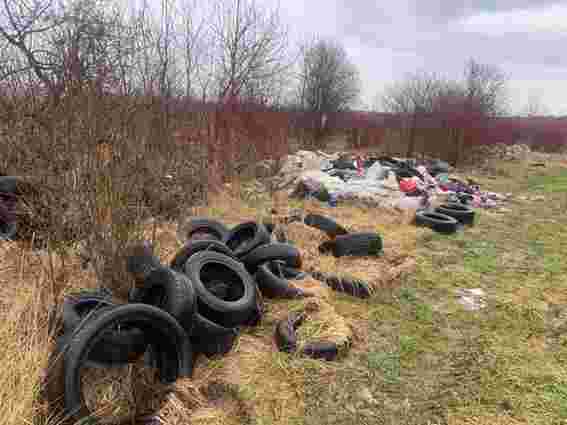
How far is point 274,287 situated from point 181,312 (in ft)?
4.43

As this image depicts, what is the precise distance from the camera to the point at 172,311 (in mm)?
2648

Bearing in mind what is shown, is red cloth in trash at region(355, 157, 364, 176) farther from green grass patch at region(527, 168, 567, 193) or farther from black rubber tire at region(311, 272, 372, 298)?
black rubber tire at region(311, 272, 372, 298)

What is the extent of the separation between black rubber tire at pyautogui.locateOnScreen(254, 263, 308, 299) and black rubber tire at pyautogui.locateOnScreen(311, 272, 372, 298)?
65 cm

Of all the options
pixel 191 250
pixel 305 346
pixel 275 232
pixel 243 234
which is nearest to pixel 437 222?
pixel 275 232

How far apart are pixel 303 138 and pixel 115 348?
2167 cm

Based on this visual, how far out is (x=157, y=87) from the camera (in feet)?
11.9

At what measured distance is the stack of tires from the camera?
227 centimetres

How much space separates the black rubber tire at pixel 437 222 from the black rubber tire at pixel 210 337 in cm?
534

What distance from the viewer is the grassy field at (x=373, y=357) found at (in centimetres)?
238

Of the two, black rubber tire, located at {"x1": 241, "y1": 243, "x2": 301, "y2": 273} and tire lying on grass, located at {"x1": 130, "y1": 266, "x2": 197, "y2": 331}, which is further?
black rubber tire, located at {"x1": 241, "y1": 243, "x2": 301, "y2": 273}

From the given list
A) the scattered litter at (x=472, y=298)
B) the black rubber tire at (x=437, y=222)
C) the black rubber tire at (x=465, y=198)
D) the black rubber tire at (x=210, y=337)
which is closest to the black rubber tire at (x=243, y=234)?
the black rubber tire at (x=210, y=337)

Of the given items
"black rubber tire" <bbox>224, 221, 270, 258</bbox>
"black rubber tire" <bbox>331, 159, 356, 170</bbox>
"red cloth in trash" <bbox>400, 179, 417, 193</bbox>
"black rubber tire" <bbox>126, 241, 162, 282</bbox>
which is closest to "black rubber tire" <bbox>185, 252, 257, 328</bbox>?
"black rubber tire" <bbox>126, 241, 162, 282</bbox>

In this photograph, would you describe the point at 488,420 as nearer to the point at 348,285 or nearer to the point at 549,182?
the point at 348,285

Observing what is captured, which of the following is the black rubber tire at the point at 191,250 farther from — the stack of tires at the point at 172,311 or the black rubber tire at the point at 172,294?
the black rubber tire at the point at 172,294
